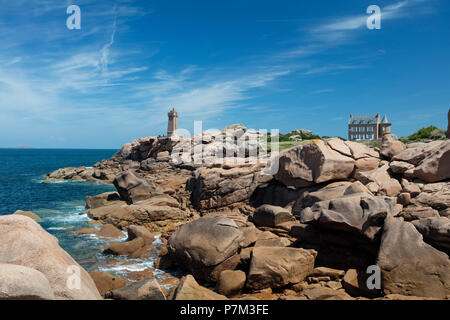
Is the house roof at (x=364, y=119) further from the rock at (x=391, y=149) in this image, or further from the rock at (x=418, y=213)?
the rock at (x=418, y=213)

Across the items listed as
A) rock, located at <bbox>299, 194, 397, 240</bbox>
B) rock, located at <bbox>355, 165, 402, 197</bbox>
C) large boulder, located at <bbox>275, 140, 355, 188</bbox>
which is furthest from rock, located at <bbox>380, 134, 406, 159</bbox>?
rock, located at <bbox>299, 194, 397, 240</bbox>

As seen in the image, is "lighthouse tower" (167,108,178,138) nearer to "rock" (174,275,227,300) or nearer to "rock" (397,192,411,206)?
"rock" (397,192,411,206)

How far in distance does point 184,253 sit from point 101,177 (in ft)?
157

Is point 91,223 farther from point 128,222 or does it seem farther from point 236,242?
point 236,242

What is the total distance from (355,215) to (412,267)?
2.66 meters

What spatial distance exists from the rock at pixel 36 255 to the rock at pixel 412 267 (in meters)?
9.06

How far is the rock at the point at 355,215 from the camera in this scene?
11.4 m

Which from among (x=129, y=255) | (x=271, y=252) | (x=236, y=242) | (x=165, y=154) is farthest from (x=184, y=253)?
(x=165, y=154)

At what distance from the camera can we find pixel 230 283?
1121 cm

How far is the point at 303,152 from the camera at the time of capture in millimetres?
20078

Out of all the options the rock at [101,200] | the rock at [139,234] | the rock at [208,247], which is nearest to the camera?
the rock at [208,247]

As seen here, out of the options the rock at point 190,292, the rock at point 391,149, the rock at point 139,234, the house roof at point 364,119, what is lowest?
the rock at point 139,234

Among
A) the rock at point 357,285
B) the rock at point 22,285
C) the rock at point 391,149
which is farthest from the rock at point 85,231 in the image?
the rock at point 391,149

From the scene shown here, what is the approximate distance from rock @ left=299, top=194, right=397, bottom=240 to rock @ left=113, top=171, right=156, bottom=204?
18.4 m
